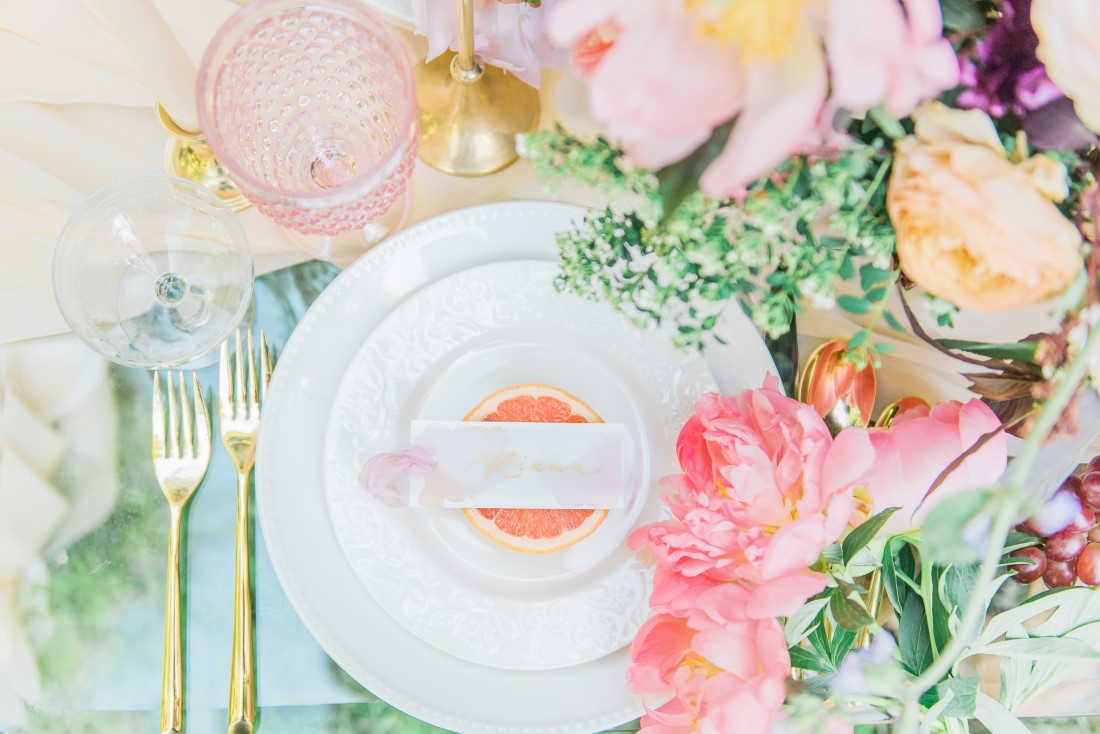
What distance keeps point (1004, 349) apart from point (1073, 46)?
19 centimetres

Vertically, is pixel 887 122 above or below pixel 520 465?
above

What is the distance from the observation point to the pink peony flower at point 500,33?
614 mm

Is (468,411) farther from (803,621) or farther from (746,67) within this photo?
(746,67)

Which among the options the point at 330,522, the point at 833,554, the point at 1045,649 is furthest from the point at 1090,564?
the point at 330,522

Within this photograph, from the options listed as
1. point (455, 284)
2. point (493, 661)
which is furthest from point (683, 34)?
point (493, 661)

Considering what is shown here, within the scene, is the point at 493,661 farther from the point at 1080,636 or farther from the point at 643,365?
the point at 1080,636

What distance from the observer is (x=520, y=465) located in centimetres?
67

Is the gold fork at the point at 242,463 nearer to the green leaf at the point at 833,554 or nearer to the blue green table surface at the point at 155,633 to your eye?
the blue green table surface at the point at 155,633

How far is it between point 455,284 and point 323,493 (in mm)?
205

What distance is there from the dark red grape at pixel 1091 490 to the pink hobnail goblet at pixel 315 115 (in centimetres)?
55

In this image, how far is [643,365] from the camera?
0.67 m

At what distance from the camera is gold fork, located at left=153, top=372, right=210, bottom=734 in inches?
26.7

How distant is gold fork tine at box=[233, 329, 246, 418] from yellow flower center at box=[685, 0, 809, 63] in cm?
53

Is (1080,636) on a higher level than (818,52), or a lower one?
lower
